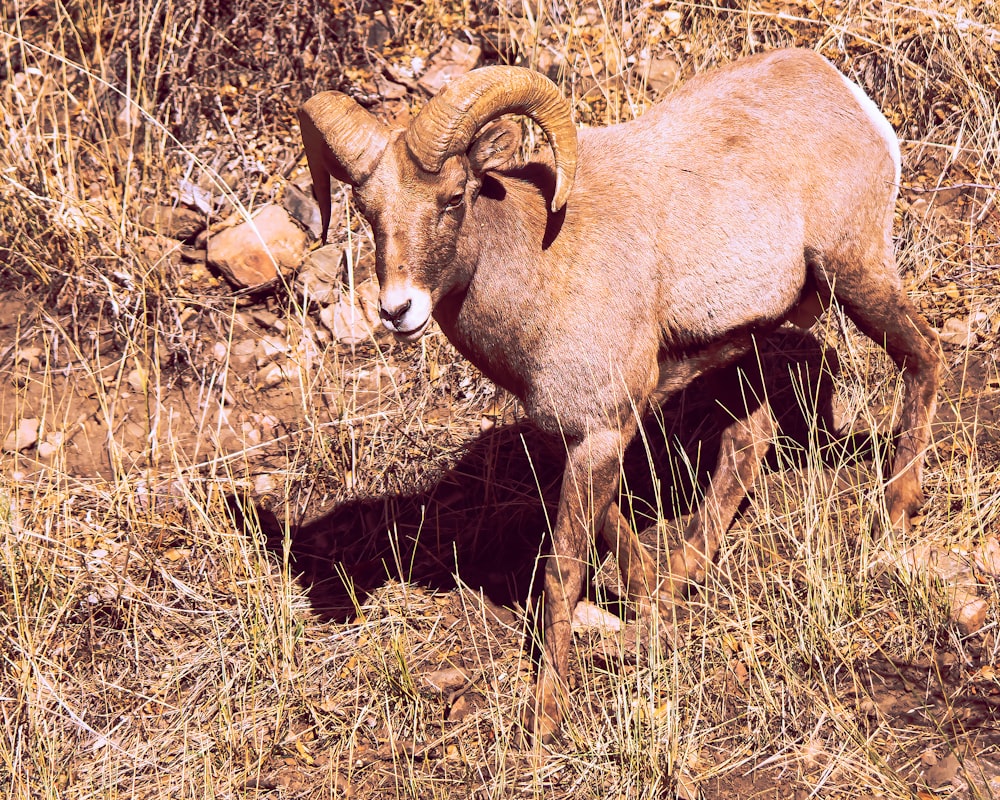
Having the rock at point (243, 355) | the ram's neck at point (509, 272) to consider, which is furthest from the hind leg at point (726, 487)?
the rock at point (243, 355)

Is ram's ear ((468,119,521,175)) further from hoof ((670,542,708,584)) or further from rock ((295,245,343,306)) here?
rock ((295,245,343,306))

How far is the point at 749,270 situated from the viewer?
4203 millimetres

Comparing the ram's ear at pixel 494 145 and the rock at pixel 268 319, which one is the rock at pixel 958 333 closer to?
the ram's ear at pixel 494 145

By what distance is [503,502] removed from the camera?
513 cm

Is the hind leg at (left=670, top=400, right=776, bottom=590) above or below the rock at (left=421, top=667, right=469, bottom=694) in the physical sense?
above

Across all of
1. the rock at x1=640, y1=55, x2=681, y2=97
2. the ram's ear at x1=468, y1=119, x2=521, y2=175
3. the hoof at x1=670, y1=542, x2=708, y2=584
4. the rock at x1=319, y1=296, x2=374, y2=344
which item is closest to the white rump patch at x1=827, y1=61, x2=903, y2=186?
the ram's ear at x1=468, y1=119, x2=521, y2=175

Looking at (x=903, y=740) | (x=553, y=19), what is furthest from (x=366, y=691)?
(x=553, y=19)

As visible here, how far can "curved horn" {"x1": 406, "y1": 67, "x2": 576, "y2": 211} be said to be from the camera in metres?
3.49

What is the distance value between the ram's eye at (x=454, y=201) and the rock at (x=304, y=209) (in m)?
2.76

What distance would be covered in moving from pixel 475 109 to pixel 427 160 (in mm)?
224

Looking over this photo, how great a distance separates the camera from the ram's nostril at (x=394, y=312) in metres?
3.57

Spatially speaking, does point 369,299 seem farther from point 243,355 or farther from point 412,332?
point 412,332

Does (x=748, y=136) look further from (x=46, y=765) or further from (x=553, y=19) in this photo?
(x=46, y=765)

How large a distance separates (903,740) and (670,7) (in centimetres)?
458
